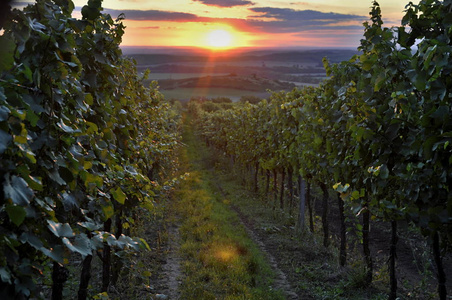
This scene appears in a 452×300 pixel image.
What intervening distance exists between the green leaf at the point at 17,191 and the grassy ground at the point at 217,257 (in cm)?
537

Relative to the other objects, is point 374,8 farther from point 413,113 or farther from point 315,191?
point 315,191

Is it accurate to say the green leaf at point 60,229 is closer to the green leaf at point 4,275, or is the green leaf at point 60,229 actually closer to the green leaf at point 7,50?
the green leaf at point 4,275

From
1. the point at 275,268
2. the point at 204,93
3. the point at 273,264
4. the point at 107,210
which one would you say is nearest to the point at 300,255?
the point at 273,264

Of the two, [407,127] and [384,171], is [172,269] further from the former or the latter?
[407,127]

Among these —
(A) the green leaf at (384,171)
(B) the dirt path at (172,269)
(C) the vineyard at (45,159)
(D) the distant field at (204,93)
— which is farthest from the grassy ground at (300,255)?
(D) the distant field at (204,93)

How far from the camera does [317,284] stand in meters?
8.16

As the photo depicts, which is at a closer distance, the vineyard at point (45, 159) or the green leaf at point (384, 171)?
the vineyard at point (45, 159)

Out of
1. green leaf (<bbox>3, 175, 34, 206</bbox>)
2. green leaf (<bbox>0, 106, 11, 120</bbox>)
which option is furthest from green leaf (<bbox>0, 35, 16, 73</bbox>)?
green leaf (<bbox>3, 175, 34, 206</bbox>)

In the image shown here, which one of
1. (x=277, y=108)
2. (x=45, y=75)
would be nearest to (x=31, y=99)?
(x=45, y=75)

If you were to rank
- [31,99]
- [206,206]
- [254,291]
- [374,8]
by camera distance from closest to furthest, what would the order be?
1. [31,99]
2. [374,8]
3. [254,291]
4. [206,206]

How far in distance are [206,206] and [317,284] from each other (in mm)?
7223

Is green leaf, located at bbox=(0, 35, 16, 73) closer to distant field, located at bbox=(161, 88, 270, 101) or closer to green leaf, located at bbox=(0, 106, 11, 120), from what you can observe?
green leaf, located at bbox=(0, 106, 11, 120)

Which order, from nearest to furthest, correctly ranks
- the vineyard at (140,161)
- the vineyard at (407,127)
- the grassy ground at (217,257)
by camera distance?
the vineyard at (140,161) → the vineyard at (407,127) → the grassy ground at (217,257)

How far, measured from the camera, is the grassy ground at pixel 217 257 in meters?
7.59
